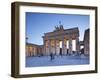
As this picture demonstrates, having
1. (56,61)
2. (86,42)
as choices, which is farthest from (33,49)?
(86,42)

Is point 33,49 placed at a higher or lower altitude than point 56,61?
higher

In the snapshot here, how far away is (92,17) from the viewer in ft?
7.02

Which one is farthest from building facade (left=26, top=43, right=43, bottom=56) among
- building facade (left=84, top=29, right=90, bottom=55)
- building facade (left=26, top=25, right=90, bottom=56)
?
building facade (left=84, top=29, right=90, bottom=55)

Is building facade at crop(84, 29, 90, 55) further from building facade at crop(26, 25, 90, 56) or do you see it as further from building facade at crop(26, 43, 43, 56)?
building facade at crop(26, 43, 43, 56)

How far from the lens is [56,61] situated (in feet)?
6.55

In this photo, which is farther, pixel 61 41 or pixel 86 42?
pixel 86 42

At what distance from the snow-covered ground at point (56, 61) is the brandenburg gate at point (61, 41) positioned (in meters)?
0.04

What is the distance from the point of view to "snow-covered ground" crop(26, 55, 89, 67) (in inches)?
75.0

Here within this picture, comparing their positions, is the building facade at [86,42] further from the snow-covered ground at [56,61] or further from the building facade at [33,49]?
the building facade at [33,49]

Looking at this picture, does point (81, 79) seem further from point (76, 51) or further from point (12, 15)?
point (12, 15)

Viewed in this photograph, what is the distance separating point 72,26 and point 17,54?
21.9 inches

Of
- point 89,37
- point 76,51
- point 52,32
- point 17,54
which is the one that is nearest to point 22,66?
A: point 17,54

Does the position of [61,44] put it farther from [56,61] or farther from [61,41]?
[56,61]

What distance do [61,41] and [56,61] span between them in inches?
6.9
